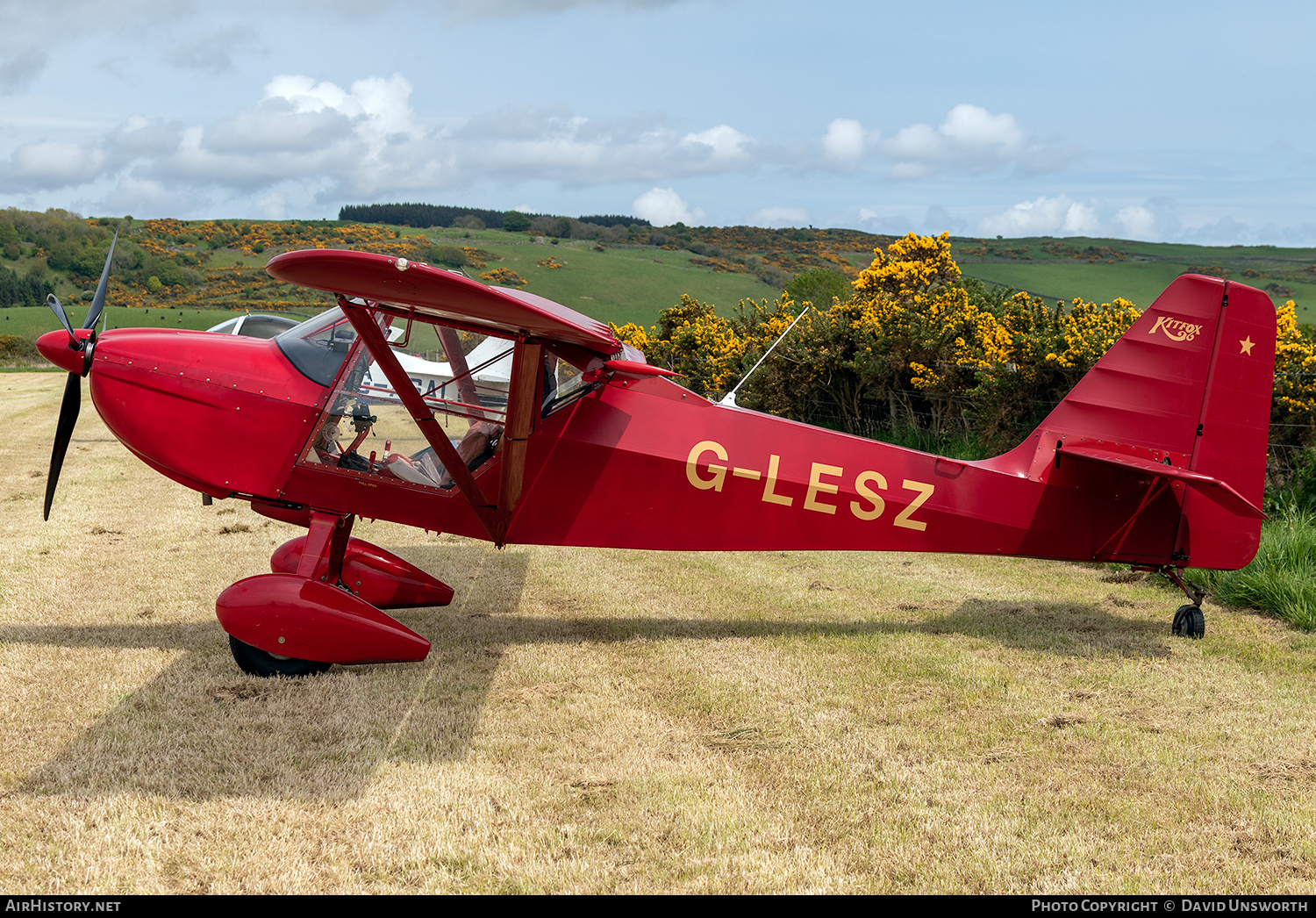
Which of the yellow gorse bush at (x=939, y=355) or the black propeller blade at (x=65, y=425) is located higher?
the yellow gorse bush at (x=939, y=355)

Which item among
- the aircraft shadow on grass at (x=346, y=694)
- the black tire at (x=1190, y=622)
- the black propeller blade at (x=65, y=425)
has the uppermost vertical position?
the black propeller blade at (x=65, y=425)

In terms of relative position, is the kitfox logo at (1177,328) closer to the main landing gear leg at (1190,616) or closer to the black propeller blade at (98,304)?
the main landing gear leg at (1190,616)

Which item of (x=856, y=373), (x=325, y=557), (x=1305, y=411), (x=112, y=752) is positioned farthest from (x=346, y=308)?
(x=856, y=373)

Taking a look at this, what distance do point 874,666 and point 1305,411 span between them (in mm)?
6116

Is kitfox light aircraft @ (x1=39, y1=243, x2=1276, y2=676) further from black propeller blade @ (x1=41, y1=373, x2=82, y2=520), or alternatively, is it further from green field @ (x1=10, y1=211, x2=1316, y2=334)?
green field @ (x1=10, y1=211, x2=1316, y2=334)

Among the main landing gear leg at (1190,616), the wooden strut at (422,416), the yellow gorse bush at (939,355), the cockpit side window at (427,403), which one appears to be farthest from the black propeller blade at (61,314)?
the yellow gorse bush at (939,355)

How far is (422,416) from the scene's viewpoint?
207 inches

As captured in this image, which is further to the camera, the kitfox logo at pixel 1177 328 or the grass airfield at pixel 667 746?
the kitfox logo at pixel 1177 328

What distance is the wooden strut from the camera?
15.9 feet

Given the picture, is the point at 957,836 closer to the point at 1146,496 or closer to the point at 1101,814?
the point at 1101,814

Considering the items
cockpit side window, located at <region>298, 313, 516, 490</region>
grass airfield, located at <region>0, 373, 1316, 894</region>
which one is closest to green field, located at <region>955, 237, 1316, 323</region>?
grass airfield, located at <region>0, 373, 1316, 894</region>

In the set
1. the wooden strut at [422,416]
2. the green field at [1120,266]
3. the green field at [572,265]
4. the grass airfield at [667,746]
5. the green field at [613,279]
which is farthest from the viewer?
the green field at [613,279]

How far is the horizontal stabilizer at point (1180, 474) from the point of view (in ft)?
18.1

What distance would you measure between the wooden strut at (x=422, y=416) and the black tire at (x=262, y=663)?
129 cm
